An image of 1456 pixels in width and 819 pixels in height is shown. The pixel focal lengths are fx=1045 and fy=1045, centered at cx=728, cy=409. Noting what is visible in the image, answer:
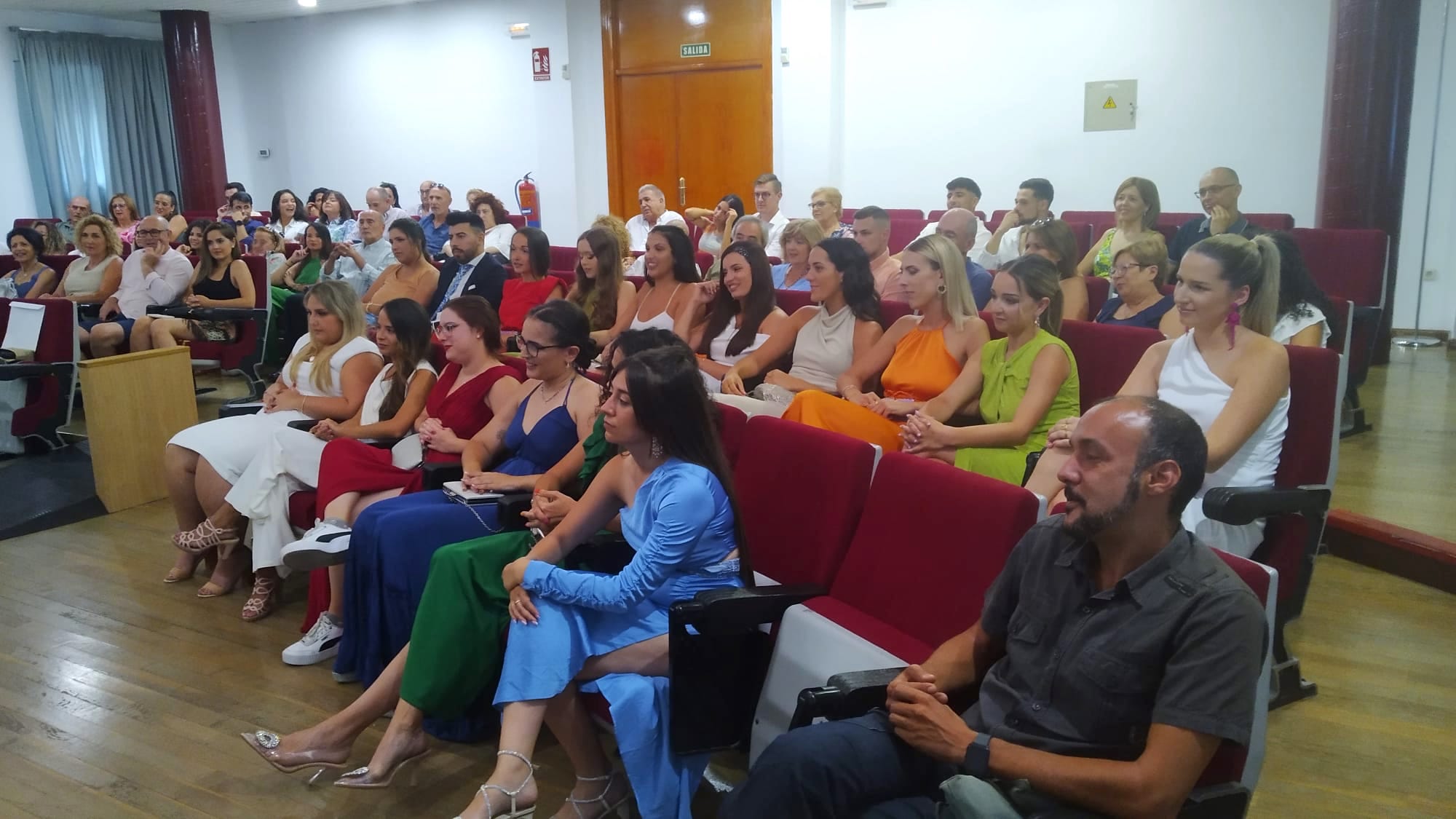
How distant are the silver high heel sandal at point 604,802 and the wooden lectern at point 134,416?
297 cm

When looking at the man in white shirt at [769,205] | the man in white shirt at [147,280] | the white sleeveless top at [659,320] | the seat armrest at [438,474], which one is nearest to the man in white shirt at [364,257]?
the man in white shirt at [147,280]

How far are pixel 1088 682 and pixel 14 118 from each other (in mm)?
13614

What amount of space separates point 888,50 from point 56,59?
9.68 meters

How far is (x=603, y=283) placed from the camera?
192 inches

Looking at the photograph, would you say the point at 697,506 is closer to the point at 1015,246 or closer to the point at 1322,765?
the point at 1322,765

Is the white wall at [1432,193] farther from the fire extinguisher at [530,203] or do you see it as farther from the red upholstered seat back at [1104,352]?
the fire extinguisher at [530,203]

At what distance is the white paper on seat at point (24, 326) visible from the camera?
5191mm

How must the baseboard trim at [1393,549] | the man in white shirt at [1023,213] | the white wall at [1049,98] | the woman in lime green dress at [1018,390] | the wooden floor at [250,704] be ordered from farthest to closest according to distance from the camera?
the white wall at [1049,98]
the man in white shirt at [1023,213]
the baseboard trim at [1393,549]
the woman in lime green dress at [1018,390]
the wooden floor at [250,704]

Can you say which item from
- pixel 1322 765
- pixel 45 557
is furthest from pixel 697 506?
pixel 45 557

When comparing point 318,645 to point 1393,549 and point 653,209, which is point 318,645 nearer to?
point 1393,549

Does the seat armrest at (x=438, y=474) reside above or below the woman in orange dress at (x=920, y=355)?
below

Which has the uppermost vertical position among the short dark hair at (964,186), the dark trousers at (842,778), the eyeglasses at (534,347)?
the short dark hair at (964,186)

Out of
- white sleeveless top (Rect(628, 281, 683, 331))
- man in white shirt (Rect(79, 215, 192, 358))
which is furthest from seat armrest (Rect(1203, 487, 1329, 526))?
man in white shirt (Rect(79, 215, 192, 358))

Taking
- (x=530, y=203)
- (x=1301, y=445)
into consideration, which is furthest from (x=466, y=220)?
(x=530, y=203)
